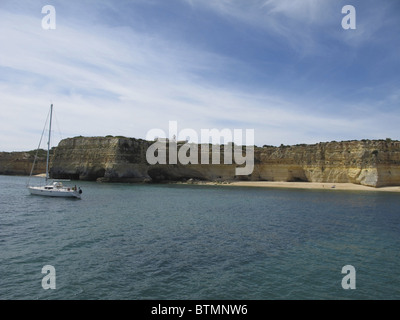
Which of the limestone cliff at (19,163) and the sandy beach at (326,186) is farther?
the limestone cliff at (19,163)

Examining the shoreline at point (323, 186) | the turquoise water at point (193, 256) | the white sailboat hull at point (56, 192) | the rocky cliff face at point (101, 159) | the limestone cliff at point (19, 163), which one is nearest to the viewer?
the turquoise water at point (193, 256)

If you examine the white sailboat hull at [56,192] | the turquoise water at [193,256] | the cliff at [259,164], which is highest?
the cliff at [259,164]

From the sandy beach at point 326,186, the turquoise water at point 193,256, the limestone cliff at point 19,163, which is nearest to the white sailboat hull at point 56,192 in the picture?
Result: the turquoise water at point 193,256

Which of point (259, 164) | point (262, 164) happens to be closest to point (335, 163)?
point (262, 164)

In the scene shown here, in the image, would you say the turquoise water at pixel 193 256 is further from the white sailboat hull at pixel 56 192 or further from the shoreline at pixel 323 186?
the shoreline at pixel 323 186

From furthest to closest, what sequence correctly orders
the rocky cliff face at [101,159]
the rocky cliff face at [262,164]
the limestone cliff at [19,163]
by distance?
the limestone cliff at [19,163] < the rocky cliff face at [101,159] < the rocky cliff face at [262,164]

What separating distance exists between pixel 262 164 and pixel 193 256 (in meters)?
63.0

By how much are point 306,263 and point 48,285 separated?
33.5 ft

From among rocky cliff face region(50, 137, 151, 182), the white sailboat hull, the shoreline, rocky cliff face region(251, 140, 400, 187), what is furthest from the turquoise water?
rocky cliff face region(251, 140, 400, 187)

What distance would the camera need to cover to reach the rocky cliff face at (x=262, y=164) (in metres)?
58.6

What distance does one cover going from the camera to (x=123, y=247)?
13.8 metres

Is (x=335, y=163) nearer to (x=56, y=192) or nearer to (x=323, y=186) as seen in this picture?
(x=323, y=186)

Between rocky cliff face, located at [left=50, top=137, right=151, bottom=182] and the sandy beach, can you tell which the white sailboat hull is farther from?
the sandy beach

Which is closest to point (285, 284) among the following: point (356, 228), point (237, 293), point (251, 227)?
point (237, 293)
